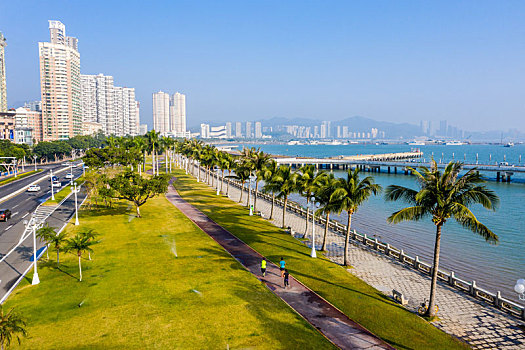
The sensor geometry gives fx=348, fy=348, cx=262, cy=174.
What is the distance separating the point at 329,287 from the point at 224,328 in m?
10.8

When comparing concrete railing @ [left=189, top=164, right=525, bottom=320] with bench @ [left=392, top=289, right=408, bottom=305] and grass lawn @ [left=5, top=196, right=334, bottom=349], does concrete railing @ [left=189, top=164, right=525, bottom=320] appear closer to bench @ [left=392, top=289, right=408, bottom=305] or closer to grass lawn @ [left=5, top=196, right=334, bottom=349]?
bench @ [left=392, top=289, right=408, bottom=305]

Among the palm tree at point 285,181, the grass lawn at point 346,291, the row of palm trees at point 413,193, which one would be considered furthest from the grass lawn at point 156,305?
the palm tree at point 285,181

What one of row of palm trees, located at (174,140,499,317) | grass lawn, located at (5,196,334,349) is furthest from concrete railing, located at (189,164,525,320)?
grass lawn, located at (5,196,334,349)

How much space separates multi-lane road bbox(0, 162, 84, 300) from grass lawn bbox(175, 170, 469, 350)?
23.5 meters

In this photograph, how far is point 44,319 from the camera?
24.0 metres

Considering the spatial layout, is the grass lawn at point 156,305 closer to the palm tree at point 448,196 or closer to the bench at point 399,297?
the bench at point 399,297

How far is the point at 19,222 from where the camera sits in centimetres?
5084

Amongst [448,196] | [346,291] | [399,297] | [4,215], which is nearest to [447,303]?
[399,297]

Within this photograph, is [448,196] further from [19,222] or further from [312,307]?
[19,222]

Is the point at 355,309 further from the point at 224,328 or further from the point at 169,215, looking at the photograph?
the point at 169,215

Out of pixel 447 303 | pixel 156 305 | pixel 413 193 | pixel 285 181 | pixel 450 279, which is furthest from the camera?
pixel 285 181

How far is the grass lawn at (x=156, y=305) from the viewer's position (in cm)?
2147

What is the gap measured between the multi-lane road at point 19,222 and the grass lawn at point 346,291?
77.2 ft

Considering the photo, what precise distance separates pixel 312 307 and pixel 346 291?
4.54 metres
